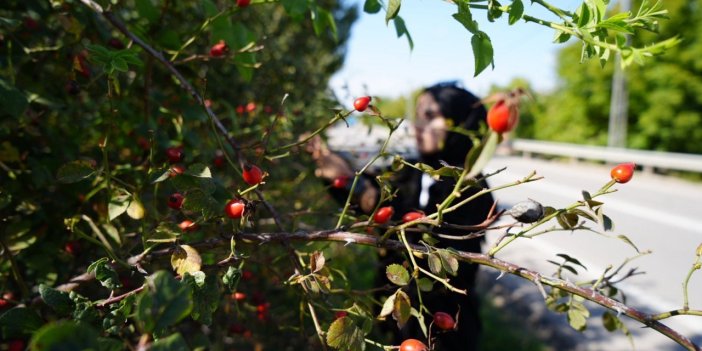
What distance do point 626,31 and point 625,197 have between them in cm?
800

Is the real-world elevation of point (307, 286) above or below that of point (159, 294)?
below

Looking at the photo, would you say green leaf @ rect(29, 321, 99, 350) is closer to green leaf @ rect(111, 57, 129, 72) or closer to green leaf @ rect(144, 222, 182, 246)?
green leaf @ rect(144, 222, 182, 246)

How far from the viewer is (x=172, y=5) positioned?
4.52 ft

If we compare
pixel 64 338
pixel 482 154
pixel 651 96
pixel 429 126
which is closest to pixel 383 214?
pixel 482 154

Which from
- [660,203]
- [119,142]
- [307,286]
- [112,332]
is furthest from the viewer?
[660,203]

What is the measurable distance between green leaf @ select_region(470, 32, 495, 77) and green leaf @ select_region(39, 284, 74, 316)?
0.59 m

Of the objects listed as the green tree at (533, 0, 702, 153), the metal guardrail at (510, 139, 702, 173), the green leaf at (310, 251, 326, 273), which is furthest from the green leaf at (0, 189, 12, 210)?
the green tree at (533, 0, 702, 153)

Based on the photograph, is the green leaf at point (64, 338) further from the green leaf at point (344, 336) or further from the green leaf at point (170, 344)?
the green leaf at point (344, 336)

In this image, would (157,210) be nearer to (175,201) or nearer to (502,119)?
(175,201)

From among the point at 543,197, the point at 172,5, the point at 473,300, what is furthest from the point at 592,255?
the point at 172,5

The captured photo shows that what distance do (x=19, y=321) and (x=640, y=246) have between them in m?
5.42

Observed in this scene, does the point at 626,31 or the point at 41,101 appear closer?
the point at 626,31

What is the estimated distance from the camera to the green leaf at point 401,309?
602 millimetres

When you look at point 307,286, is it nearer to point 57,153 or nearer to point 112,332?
point 112,332
